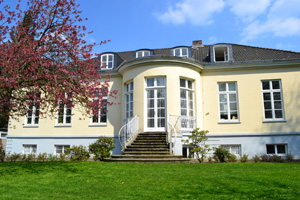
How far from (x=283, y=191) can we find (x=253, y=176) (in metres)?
1.67

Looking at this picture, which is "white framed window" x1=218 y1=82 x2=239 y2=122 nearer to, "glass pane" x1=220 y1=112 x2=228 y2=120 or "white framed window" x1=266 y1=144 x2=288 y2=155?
"glass pane" x1=220 y1=112 x2=228 y2=120

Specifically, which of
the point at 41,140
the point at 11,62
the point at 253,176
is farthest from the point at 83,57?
the point at 41,140

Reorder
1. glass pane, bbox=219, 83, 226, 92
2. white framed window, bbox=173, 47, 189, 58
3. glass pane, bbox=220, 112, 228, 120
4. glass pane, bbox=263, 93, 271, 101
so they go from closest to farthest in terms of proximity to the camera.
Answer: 1. glass pane, bbox=263, 93, 271, 101
2. glass pane, bbox=220, 112, 228, 120
3. glass pane, bbox=219, 83, 226, 92
4. white framed window, bbox=173, 47, 189, 58

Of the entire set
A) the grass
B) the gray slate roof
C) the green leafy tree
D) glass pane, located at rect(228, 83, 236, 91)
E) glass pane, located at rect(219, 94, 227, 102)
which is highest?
the gray slate roof

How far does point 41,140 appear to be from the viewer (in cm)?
1617

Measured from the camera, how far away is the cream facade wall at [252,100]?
45.9 feet

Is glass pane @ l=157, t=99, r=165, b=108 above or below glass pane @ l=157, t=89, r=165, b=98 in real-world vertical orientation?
below

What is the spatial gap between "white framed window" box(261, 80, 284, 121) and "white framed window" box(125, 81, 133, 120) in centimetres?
735

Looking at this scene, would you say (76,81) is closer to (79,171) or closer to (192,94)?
(79,171)

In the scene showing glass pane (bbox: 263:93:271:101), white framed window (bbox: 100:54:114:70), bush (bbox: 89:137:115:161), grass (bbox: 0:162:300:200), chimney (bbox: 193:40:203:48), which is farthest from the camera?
chimney (bbox: 193:40:203:48)

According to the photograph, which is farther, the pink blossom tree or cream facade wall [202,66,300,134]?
cream facade wall [202,66,300,134]

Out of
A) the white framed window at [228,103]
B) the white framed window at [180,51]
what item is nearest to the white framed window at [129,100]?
the white framed window at [180,51]

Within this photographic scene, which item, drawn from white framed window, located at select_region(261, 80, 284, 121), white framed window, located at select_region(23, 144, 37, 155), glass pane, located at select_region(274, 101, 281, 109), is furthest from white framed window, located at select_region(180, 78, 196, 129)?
white framed window, located at select_region(23, 144, 37, 155)

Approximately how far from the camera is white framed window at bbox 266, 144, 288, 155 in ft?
44.9
